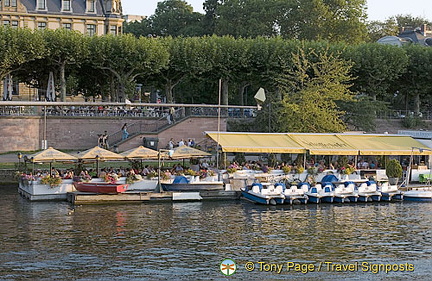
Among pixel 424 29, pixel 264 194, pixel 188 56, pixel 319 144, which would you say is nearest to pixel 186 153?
pixel 264 194

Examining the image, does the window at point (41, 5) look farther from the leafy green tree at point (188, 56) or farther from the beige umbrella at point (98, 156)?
the beige umbrella at point (98, 156)

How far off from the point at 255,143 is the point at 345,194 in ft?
22.1

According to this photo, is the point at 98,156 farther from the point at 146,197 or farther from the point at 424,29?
the point at 424,29

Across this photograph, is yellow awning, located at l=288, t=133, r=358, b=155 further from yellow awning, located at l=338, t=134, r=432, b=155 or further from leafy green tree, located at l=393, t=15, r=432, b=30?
leafy green tree, located at l=393, t=15, r=432, b=30

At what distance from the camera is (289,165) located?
54125mm

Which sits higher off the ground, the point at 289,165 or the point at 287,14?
the point at 287,14

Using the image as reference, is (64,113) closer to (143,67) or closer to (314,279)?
(143,67)

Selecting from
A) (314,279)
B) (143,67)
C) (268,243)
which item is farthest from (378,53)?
(314,279)

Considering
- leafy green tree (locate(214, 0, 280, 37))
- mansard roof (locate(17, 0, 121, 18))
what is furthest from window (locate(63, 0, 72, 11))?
leafy green tree (locate(214, 0, 280, 37))

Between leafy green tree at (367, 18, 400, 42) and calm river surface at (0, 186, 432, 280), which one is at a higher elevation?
leafy green tree at (367, 18, 400, 42)

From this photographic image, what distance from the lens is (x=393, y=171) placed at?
180 feet

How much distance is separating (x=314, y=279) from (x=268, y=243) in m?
6.39

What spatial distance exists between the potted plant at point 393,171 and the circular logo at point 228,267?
79.5ft

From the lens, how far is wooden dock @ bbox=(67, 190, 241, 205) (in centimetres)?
4647
